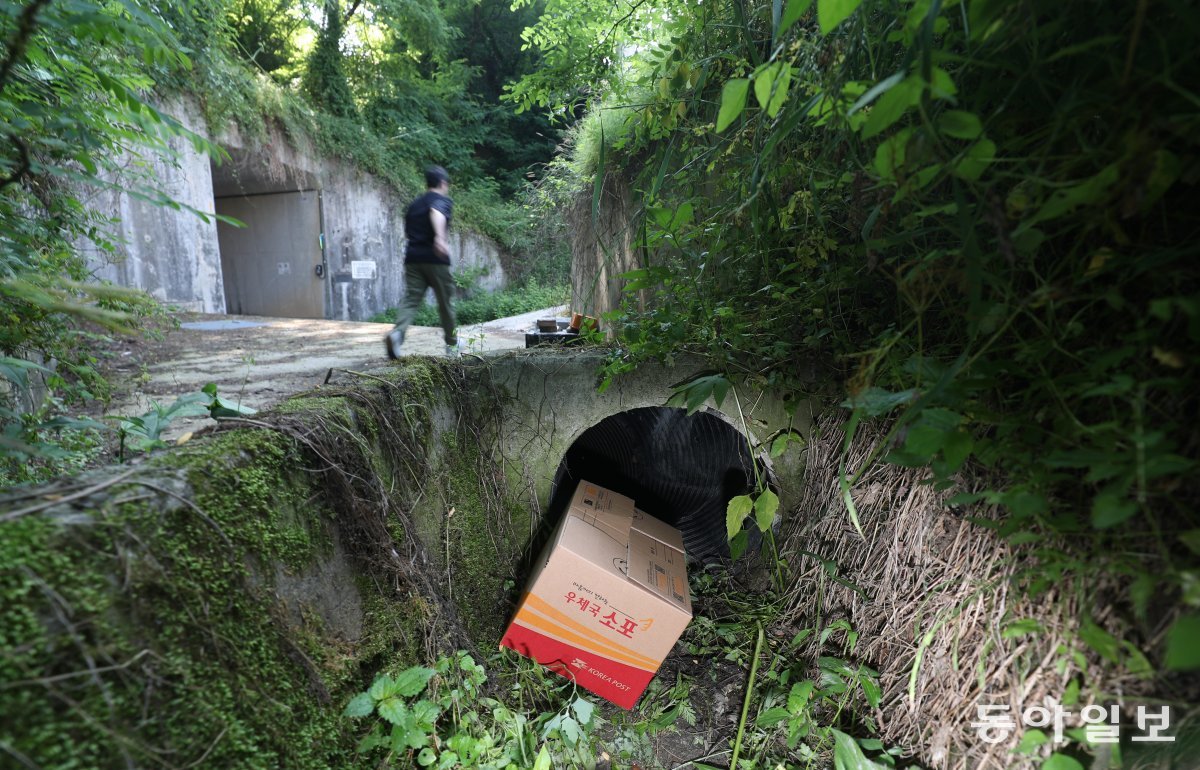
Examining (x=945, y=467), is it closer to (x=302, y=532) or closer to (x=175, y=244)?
(x=302, y=532)

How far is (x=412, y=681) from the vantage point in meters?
1.77

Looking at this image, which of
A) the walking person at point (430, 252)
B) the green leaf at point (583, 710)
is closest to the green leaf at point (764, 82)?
the green leaf at point (583, 710)

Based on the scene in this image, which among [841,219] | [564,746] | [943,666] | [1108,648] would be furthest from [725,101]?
[564,746]

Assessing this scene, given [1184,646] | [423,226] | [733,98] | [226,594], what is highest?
[423,226]

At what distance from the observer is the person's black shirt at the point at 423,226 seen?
3.41 m

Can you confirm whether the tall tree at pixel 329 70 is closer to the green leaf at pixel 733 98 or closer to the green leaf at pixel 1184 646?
the green leaf at pixel 733 98

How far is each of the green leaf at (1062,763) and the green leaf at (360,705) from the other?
183 cm

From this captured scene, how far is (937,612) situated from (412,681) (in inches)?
70.2

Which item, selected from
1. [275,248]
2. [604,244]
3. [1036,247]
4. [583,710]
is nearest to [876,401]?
[1036,247]

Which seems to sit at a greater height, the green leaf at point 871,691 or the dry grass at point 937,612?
the dry grass at point 937,612

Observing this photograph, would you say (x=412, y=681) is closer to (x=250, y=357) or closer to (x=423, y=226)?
(x=423, y=226)

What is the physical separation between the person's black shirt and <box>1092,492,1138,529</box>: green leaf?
10.7ft

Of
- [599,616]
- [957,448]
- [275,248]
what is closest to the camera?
[957,448]

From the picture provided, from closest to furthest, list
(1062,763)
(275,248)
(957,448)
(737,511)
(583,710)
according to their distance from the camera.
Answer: (957,448) < (1062,763) < (737,511) < (583,710) < (275,248)
